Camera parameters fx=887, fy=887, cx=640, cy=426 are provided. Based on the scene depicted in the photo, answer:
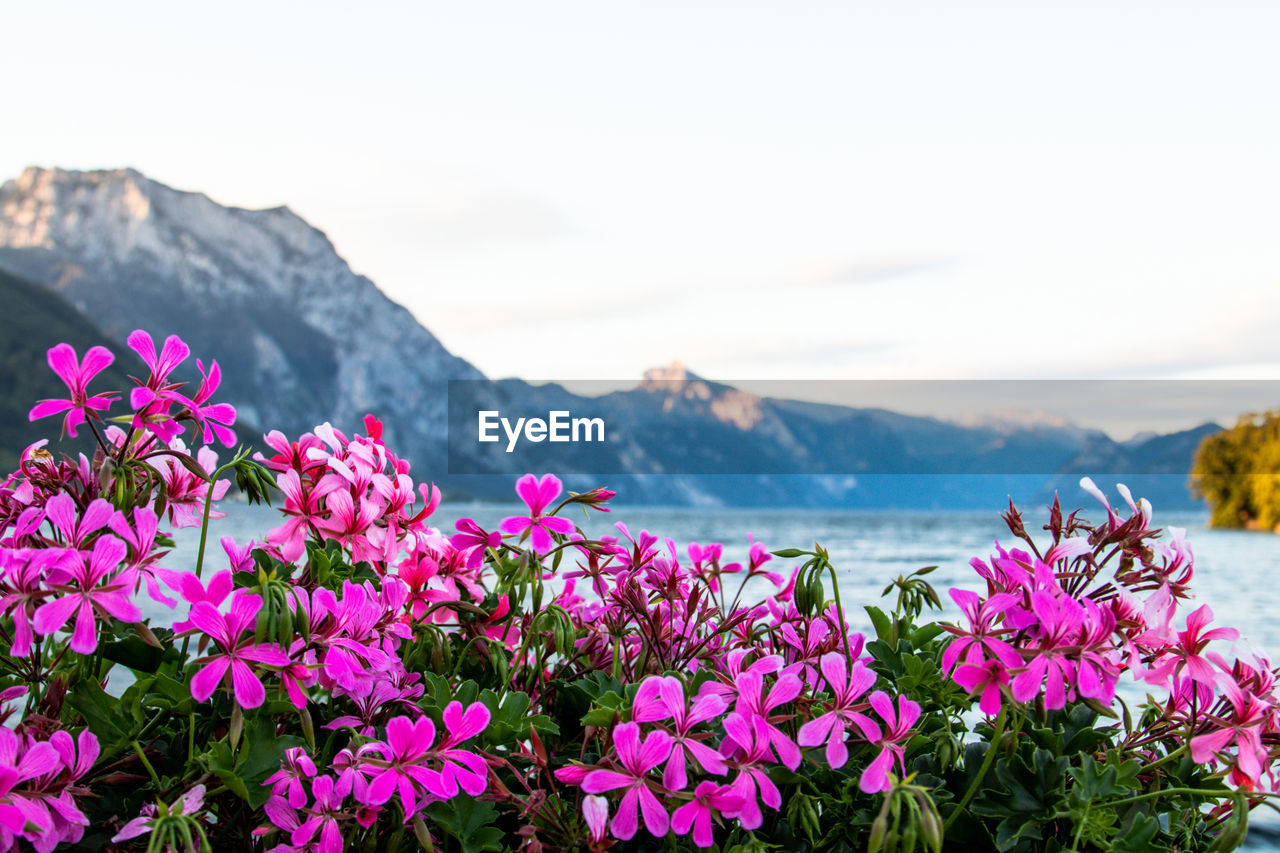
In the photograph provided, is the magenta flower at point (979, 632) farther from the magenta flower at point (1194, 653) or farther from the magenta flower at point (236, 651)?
the magenta flower at point (236, 651)

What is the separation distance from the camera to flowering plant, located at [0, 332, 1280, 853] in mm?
1117

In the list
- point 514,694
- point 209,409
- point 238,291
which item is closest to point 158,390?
point 209,409

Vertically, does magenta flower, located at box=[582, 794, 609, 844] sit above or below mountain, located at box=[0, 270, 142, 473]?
below

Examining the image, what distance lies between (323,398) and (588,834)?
157 m

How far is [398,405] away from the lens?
148 metres

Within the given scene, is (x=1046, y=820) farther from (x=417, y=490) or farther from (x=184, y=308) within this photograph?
(x=184, y=308)

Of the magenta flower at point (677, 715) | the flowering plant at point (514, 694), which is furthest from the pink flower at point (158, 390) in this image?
the magenta flower at point (677, 715)

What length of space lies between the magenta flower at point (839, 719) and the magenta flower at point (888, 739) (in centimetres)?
2

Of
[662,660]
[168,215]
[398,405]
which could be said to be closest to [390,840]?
[662,660]

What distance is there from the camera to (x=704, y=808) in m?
1.11

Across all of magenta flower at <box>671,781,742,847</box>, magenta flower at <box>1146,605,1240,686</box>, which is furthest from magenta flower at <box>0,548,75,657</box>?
magenta flower at <box>1146,605,1240,686</box>

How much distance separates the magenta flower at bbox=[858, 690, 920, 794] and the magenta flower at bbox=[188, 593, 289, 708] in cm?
76

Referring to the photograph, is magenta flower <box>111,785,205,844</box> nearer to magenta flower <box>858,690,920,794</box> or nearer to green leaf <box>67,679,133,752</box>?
green leaf <box>67,679,133,752</box>

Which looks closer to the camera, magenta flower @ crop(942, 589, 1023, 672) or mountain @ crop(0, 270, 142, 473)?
magenta flower @ crop(942, 589, 1023, 672)
